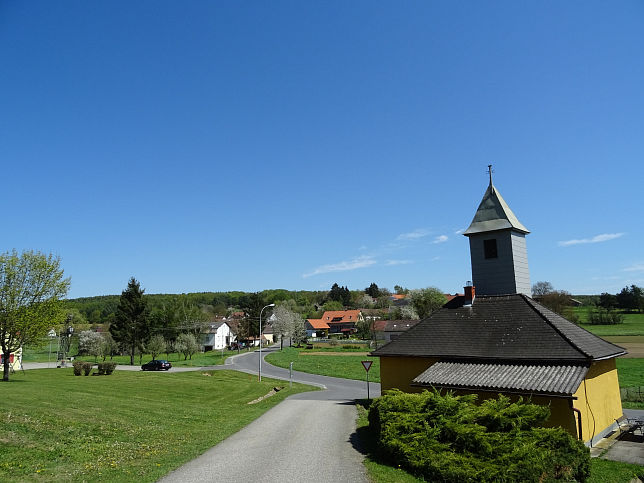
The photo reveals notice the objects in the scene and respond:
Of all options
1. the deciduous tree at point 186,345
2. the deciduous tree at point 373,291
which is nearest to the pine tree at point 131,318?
the deciduous tree at point 186,345

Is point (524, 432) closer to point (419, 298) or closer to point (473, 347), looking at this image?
point (473, 347)

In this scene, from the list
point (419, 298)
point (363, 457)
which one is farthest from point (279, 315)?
point (363, 457)

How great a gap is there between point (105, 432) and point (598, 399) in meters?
19.3

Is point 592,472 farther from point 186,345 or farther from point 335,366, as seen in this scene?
point 186,345

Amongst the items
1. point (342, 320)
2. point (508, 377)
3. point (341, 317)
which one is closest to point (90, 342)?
point (342, 320)

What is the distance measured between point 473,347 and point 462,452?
8392mm

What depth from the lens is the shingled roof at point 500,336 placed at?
17.2 meters

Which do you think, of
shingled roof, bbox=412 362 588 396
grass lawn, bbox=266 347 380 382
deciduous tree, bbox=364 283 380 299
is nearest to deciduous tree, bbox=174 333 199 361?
grass lawn, bbox=266 347 380 382

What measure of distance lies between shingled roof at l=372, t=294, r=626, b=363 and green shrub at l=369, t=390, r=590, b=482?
4.96 metres

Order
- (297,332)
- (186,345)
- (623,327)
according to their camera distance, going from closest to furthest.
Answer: (186,345) → (623,327) → (297,332)

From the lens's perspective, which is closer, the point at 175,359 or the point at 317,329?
the point at 175,359

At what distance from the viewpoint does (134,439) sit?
49.3ft

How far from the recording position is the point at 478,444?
37.0 feet

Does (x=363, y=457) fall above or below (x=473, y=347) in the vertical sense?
below
